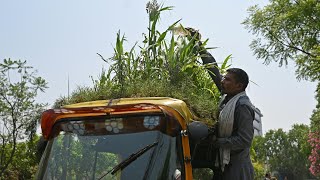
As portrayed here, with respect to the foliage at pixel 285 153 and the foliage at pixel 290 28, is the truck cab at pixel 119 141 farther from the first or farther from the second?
the foliage at pixel 285 153

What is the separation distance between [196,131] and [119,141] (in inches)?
30.9

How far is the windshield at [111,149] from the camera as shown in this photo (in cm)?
534

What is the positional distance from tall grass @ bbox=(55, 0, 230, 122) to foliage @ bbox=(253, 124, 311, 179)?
286 ft

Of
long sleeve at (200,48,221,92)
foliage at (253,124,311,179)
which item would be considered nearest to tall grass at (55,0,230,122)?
long sleeve at (200,48,221,92)

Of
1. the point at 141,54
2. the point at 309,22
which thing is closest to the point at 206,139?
the point at 141,54

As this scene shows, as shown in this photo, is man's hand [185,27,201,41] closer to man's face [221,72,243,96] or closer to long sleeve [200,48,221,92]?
long sleeve [200,48,221,92]

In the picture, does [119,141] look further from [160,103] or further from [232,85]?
[232,85]

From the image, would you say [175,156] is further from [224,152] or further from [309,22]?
[309,22]

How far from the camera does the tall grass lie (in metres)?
6.53

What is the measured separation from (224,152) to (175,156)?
2.42 ft

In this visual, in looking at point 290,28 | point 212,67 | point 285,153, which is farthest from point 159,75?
point 285,153

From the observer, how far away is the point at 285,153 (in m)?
97.2

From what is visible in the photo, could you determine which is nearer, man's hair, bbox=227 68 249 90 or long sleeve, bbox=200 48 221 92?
man's hair, bbox=227 68 249 90

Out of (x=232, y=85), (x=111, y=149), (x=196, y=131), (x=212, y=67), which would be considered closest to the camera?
(x=196, y=131)
